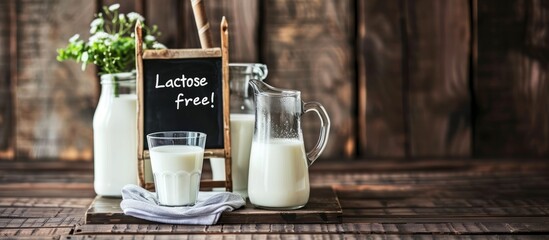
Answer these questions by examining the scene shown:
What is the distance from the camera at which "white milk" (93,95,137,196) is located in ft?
4.60

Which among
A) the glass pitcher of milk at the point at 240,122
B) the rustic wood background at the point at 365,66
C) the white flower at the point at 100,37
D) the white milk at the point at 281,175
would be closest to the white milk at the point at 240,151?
the glass pitcher of milk at the point at 240,122

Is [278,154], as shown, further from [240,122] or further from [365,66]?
[365,66]

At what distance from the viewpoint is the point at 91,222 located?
1.23 meters

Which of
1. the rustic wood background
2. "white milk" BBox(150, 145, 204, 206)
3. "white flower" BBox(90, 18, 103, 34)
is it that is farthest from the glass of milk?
the rustic wood background

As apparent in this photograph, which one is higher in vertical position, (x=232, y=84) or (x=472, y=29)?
(x=472, y=29)

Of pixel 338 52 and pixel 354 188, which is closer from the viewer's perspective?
pixel 354 188

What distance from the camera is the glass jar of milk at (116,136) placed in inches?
55.3

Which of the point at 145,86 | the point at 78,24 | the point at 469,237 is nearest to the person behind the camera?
the point at 469,237

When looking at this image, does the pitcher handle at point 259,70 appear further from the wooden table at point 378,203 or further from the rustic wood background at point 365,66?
the rustic wood background at point 365,66

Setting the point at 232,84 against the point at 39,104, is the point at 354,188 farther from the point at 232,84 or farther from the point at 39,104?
the point at 39,104

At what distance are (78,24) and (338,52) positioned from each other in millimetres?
775

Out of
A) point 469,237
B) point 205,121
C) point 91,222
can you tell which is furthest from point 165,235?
point 469,237

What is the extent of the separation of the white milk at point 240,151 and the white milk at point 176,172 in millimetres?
149

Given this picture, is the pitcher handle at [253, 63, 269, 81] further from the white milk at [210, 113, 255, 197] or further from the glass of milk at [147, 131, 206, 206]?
the glass of milk at [147, 131, 206, 206]
